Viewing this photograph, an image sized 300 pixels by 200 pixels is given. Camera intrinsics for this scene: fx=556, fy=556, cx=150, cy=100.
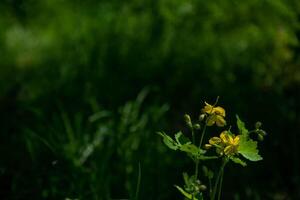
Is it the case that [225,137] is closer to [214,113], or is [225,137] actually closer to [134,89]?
[214,113]

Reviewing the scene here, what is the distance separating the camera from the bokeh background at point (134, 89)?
2506 millimetres

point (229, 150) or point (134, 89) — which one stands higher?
point (229, 150)

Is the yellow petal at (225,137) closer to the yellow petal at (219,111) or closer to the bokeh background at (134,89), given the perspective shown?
the yellow petal at (219,111)

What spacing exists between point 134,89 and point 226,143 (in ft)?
6.75

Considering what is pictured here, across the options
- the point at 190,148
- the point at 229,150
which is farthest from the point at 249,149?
the point at 190,148

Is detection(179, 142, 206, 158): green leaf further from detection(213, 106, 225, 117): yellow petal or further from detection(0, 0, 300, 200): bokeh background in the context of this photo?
detection(0, 0, 300, 200): bokeh background

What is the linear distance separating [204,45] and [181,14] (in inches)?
11.4

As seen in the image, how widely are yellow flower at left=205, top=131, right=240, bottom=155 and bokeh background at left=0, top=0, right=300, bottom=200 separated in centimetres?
69

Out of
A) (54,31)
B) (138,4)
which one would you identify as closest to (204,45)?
(138,4)

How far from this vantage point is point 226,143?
158 centimetres

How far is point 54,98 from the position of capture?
11.0 feet

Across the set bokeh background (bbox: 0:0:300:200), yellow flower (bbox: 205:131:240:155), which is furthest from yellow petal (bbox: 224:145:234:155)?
bokeh background (bbox: 0:0:300:200)

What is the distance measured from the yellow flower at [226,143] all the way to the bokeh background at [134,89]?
69 cm

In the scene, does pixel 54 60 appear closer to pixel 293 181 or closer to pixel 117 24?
pixel 117 24
